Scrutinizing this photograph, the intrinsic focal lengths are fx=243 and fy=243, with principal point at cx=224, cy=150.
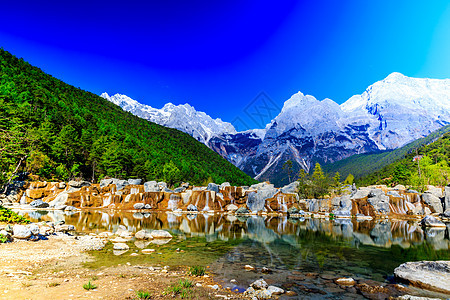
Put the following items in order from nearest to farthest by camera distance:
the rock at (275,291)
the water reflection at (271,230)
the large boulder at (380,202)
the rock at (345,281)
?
1. the rock at (275,291)
2. the rock at (345,281)
3. the water reflection at (271,230)
4. the large boulder at (380,202)

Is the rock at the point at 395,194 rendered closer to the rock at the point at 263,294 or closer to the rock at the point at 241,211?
the rock at the point at 241,211

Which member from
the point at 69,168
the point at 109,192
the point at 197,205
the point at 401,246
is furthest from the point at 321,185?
the point at 69,168

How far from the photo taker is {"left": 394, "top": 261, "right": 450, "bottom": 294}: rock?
11.4m

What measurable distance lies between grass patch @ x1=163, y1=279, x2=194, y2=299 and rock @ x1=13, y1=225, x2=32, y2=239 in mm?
14183

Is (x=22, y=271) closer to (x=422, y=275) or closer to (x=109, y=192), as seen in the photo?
(x=422, y=275)

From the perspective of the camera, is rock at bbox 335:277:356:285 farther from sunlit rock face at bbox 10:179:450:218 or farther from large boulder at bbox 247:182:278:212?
large boulder at bbox 247:182:278:212

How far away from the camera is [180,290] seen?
957 centimetres

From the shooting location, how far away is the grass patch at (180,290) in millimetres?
9070

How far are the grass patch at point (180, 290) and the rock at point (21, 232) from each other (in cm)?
1418

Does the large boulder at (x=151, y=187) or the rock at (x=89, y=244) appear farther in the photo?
the large boulder at (x=151, y=187)

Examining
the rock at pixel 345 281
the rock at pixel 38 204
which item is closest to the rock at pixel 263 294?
the rock at pixel 345 281

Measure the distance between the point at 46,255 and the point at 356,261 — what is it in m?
20.2

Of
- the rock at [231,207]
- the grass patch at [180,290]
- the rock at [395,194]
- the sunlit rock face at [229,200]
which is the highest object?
the rock at [395,194]

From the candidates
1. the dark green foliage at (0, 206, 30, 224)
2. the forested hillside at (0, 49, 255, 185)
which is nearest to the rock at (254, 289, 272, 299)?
the dark green foliage at (0, 206, 30, 224)
